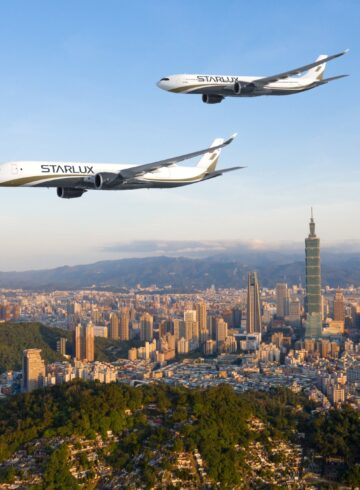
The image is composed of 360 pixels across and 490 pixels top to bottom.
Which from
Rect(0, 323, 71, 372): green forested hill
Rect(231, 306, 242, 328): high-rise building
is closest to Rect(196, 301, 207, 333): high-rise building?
Rect(231, 306, 242, 328): high-rise building

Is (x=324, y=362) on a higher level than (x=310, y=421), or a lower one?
lower

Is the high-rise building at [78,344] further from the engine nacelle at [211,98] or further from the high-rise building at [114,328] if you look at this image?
the engine nacelle at [211,98]

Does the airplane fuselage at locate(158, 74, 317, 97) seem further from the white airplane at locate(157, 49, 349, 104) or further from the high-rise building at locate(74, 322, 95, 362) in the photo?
the high-rise building at locate(74, 322, 95, 362)

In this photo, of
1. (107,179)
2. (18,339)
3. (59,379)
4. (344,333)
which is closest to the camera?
(107,179)

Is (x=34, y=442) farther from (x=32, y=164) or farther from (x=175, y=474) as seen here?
(x=32, y=164)

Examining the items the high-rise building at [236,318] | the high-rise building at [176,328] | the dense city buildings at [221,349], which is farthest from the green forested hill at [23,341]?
the high-rise building at [236,318]

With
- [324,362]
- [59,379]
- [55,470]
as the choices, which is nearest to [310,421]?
[55,470]
